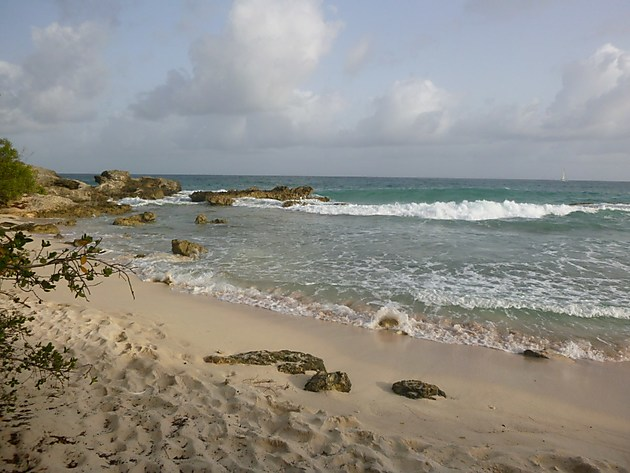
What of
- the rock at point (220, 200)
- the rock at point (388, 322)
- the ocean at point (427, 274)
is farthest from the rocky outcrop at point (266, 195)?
the rock at point (388, 322)

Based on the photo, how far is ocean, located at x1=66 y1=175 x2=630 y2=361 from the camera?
692cm

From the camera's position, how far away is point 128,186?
4028 centimetres

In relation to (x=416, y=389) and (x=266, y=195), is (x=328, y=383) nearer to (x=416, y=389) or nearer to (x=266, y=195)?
(x=416, y=389)

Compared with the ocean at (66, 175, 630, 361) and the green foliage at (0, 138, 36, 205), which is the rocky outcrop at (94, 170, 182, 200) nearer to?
the green foliage at (0, 138, 36, 205)

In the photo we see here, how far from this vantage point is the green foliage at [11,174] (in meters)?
20.5

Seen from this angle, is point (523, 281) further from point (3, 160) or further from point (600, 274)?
point (3, 160)

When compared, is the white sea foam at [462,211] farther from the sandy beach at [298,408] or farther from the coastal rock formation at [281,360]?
the coastal rock formation at [281,360]

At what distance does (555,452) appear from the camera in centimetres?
344

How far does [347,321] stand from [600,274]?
301 inches

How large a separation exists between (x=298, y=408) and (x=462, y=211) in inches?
950

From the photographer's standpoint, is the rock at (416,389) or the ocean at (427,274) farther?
the ocean at (427,274)

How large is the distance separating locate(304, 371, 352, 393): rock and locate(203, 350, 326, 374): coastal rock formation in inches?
15.6

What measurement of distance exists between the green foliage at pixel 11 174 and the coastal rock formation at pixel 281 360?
21.8m

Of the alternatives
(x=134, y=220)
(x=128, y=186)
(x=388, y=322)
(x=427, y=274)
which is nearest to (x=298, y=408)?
(x=388, y=322)
